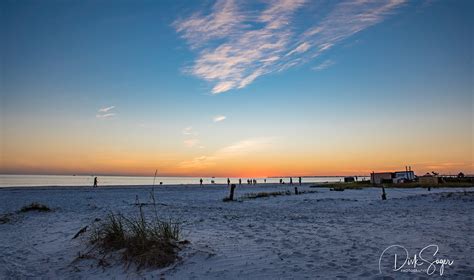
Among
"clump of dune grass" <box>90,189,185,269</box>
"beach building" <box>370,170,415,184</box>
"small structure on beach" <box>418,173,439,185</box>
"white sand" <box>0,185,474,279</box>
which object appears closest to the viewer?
"white sand" <box>0,185,474,279</box>

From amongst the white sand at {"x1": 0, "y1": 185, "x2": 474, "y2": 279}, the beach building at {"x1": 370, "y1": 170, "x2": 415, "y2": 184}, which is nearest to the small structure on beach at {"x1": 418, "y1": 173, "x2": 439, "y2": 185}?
the beach building at {"x1": 370, "y1": 170, "x2": 415, "y2": 184}

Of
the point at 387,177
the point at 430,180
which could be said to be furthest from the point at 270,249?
the point at 387,177

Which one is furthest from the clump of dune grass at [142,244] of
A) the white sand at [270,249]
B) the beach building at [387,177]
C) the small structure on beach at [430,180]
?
the beach building at [387,177]

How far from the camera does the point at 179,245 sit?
25.3 ft

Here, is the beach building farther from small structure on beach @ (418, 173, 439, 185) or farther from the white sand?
the white sand

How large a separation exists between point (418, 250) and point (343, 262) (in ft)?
6.89

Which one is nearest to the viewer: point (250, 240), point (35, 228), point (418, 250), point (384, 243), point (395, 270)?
point (395, 270)

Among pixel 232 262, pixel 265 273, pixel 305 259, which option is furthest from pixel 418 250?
pixel 232 262

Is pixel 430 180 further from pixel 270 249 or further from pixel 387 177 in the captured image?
pixel 270 249

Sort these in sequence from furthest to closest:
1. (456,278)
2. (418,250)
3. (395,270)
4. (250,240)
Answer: (250,240), (418,250), (395,270), (456,278)

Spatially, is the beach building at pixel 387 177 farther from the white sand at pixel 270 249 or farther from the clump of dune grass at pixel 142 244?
the clump of dune grass at pixel 142 244

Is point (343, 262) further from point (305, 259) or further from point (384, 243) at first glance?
point (384, 243)

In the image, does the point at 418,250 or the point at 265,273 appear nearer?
the point at 265,273

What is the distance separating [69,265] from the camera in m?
7.55
